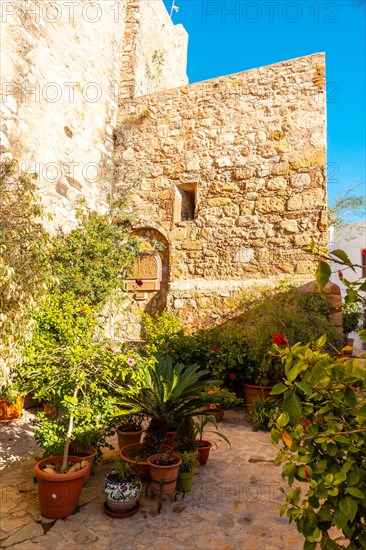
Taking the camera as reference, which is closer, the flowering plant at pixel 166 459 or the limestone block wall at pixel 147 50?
the flowering plant at pixel 166 459

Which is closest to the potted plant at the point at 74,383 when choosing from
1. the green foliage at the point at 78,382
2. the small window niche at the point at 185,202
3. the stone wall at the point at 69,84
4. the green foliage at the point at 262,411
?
the green foliage at the point at 78,382

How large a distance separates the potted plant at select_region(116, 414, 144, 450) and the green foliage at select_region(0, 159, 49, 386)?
114cm

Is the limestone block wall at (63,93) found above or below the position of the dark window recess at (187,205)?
above

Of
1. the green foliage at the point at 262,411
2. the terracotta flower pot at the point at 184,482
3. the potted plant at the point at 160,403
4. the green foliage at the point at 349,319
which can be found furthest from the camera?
the green foliage at the point at 349,319

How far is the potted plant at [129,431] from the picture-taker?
3211 millimetres

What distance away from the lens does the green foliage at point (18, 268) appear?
2479 mm

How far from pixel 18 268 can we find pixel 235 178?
13.6 ft

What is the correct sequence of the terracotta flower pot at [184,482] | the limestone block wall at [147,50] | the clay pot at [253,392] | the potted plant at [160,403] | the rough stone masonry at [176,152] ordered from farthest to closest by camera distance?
the limestone block wall at [147,50] < the rough stone masonry at [176,152] < the clay pot at [253,392] < the potted plant at [160,403] < the terracotta flower pot at [184,482]

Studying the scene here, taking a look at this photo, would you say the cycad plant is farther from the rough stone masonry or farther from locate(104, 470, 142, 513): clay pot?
the rough stone masonry

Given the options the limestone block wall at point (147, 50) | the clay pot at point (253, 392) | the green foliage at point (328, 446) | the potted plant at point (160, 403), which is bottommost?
the clay pot at point (253, 392)

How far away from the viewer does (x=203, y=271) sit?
6008 mm

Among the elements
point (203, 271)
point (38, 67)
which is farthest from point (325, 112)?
point (38, 67)

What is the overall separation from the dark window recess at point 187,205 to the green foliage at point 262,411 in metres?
3.39

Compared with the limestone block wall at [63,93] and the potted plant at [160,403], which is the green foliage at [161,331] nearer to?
the potted plant at [160,403]
